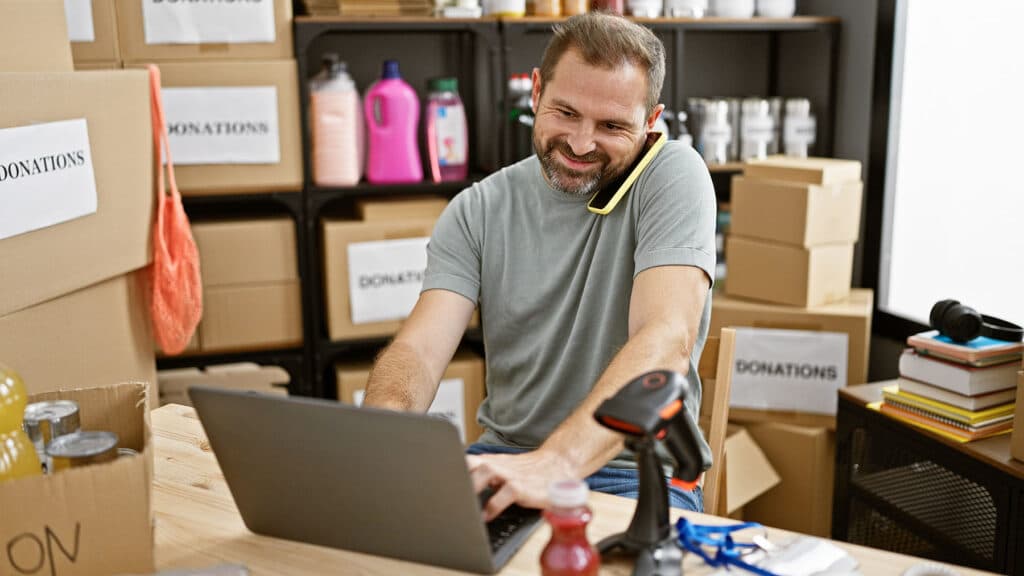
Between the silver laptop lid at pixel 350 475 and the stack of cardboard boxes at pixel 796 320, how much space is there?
1706mm

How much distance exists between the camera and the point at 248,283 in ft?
8.73

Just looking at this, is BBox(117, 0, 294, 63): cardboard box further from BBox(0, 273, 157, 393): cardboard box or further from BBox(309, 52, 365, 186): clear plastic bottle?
BBox(0, 273, 157, 393): cardboard box

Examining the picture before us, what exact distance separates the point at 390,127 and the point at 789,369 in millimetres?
1267

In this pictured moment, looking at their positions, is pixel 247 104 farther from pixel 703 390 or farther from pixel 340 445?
pixel 340 445

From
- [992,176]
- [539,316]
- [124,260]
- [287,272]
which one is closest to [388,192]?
[287,272]

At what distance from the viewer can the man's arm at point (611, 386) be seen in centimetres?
111

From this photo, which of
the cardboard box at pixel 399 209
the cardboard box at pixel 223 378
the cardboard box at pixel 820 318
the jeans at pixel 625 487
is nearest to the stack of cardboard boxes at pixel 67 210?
the cardboard box at pixel 223 378

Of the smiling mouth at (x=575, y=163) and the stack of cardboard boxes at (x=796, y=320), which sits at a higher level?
the smiling mouth at (x=575, y=163)

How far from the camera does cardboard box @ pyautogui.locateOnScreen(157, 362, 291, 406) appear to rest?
2648 millimetres

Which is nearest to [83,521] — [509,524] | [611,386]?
[509,524]

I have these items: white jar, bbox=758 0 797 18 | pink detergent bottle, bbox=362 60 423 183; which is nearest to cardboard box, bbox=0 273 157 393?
pink detergent bottle, bbox=362 60 423 183

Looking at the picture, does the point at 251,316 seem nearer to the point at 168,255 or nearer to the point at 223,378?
the point at 223,378

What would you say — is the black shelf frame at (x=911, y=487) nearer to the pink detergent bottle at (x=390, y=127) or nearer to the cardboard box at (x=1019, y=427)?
the cardboard box at (x=1019, y=427)

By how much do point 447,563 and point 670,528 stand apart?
238mm
